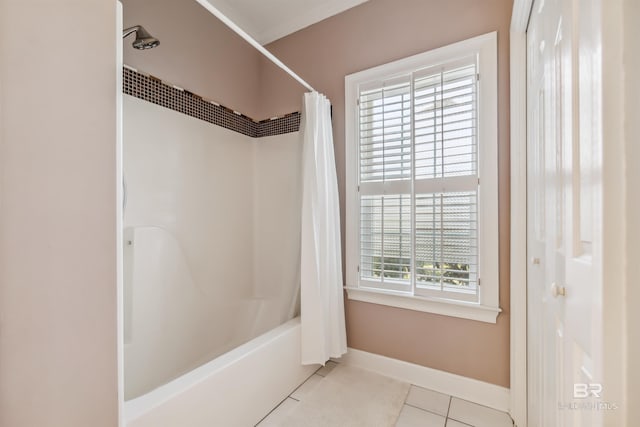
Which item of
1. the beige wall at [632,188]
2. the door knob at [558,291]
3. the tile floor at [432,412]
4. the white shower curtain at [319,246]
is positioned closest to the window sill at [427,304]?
the white shower curtain at [319,246]

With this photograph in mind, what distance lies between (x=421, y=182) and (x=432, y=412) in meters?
1.30

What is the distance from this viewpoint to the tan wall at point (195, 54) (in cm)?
166

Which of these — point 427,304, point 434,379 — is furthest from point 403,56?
point 434,379

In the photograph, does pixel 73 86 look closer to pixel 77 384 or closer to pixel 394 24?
pixel 77 384

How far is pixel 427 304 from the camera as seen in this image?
1.70 metres

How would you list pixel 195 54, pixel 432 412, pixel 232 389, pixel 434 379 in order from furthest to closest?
pixel 195 54, pixel 434 379, pixel 432 412, pixel 232 389

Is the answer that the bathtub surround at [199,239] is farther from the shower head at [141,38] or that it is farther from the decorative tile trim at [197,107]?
the shower head at [141,38]

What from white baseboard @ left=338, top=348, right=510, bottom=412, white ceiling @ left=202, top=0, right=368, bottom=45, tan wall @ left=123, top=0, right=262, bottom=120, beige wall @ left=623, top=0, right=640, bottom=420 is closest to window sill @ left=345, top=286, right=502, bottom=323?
white baseboard @ left=338, top=348, right=510, bottom=412

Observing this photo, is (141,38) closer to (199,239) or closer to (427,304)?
(199,239)

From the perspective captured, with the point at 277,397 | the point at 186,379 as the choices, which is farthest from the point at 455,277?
the point at 186,379

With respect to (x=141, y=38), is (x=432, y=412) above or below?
below

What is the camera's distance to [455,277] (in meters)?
1.62

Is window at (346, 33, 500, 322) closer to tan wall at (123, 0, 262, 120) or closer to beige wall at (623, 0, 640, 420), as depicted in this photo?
tan wall at (123, 0, 262, 120)

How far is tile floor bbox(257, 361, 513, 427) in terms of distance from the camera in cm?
140
